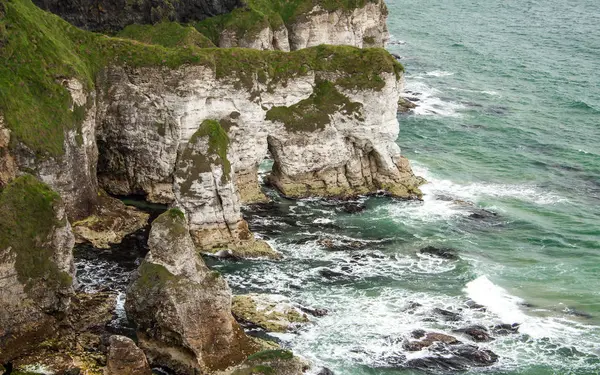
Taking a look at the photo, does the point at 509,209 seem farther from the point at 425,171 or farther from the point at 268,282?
the point at 268,282

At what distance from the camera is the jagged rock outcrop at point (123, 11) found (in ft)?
203

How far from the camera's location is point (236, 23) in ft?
243

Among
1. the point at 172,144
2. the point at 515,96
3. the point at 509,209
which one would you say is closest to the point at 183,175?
the point at 172,144

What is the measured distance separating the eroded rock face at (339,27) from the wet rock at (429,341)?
48.1 metres

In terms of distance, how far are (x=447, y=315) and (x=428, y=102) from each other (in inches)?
1842

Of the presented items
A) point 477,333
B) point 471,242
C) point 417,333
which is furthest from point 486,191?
point 417,333

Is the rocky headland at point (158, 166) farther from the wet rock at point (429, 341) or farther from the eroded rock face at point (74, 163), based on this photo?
the wet rock at point (429, 341)

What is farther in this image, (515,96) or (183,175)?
(515,96)

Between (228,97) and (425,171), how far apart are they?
65.1 feet

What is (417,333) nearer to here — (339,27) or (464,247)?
(464,247)

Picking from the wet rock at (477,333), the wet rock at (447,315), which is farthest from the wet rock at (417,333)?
the wet rock at (447,315)

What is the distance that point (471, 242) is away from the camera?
50.4 meters

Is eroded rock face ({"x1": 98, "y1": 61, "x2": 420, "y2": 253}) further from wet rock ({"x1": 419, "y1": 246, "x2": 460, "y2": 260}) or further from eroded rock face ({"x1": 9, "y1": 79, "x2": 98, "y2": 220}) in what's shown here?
wet rock ({"x1": 419, "y1": 246, "x2": 460, "y2": 260})

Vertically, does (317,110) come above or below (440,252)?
above
